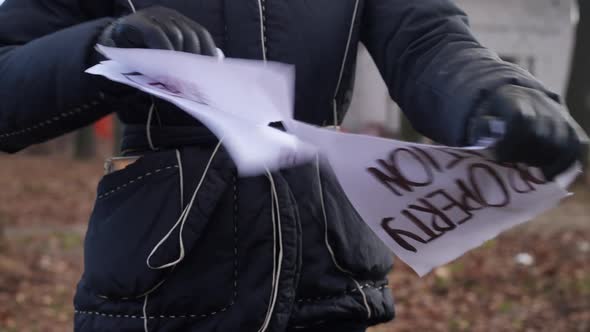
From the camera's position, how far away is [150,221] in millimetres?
1798

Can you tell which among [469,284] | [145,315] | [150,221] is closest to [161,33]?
[150,221]

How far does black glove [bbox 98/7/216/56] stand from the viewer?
1.53 metres

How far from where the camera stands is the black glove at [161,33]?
1531mm

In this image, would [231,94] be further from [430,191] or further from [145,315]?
[145,315]

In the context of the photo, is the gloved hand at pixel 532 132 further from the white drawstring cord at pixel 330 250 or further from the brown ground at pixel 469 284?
the brown ground at pixel 469 284

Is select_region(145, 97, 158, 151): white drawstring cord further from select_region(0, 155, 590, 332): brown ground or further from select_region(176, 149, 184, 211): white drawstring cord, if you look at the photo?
select_region(0, 155, 590, 332): brown ground

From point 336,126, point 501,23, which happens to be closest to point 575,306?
point 501,23

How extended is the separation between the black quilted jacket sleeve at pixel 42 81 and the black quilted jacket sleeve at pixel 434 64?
552mm

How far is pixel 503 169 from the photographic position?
1473 millimetres

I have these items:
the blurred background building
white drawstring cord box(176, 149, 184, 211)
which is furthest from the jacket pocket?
the blurred background building

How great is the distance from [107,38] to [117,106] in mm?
131

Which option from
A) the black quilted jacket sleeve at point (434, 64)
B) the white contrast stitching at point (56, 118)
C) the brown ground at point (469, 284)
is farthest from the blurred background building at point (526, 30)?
the white contrast stitching at point (56, 118)

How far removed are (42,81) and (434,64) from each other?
707 millimetres

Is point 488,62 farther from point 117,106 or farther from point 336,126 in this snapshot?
point 117,106
